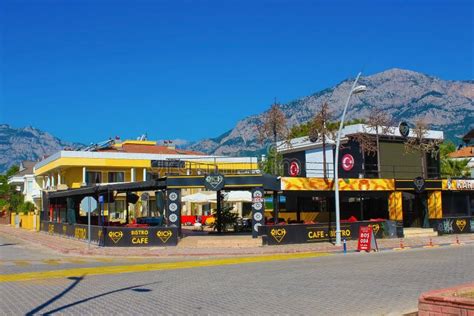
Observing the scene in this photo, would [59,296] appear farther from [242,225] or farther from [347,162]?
[347,162]

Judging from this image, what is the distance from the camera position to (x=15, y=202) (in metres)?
79.2

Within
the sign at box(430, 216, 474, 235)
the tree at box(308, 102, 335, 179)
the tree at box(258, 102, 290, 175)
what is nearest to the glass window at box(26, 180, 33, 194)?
the tree at box(258, 102, 290, 175)

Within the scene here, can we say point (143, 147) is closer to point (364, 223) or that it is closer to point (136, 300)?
point (364, 223)

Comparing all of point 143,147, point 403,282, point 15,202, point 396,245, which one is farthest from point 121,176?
point 403,282

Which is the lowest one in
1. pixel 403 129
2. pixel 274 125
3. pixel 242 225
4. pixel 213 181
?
pixel 242 225

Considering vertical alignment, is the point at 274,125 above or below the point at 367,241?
above

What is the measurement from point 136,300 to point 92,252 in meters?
14.7

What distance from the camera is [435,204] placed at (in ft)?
122

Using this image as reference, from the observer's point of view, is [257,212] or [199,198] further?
[199,198]

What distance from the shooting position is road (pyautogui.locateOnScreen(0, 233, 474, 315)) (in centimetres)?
→ 1105

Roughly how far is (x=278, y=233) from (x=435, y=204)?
14453 mm

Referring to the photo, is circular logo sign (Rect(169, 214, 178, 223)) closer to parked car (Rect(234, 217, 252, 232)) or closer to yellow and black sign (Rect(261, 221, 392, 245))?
yellow and black sign (Rect(261, 221, 392, 245))

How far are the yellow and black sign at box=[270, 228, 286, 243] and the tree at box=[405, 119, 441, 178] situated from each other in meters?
16.9

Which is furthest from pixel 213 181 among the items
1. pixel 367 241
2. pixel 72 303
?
pixel 72 303
